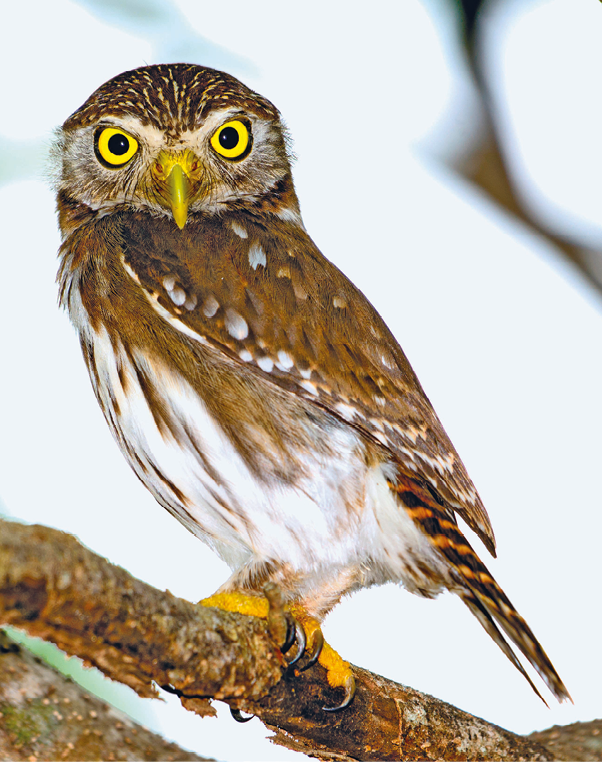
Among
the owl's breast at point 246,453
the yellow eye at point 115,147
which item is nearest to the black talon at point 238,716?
the owl's breast at point 246,453

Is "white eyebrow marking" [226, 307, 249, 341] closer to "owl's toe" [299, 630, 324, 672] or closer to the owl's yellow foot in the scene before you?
the owl's yellow foot

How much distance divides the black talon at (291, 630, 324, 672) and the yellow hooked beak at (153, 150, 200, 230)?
4.04 feet

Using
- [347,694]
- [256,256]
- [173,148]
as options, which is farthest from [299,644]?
[173,148]

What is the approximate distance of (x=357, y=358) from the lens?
2.38 meters

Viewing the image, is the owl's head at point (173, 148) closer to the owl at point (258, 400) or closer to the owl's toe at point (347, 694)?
the owl at point (258, 400)

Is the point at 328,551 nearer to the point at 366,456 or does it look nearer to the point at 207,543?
the point at 366,456

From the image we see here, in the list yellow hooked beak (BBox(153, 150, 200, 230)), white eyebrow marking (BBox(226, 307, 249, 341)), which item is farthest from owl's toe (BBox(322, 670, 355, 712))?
yellow hooked beak (BBox(153, 150, 200, 230))

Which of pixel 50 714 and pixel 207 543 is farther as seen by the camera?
pixel 207 543

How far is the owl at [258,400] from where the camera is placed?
7.25 feet

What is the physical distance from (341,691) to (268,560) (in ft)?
1.67

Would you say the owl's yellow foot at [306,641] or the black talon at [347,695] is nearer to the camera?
the owl's yellow foot at [306,641]

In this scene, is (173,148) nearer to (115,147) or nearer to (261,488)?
(115,147)

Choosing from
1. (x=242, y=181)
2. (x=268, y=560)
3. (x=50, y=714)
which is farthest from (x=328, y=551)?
(x=242, y=181)

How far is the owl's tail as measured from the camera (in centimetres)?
216
